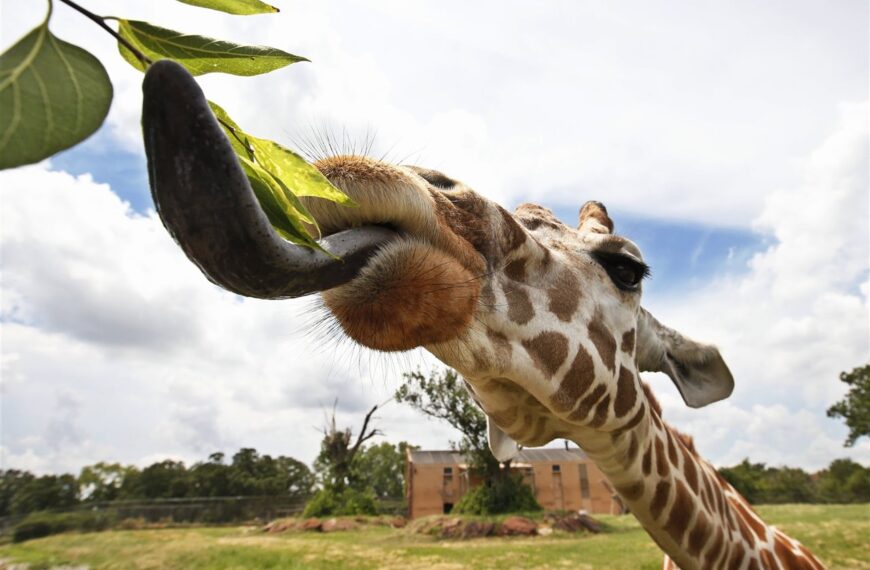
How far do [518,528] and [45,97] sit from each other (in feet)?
76.2

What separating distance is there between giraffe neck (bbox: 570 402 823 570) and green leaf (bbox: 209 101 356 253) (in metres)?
1.96

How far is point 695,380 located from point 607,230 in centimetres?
107

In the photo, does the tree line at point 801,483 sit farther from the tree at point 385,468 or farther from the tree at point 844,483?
the tree at point 385,468

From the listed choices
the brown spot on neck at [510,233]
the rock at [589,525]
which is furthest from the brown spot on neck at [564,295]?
the rock at [589,525]

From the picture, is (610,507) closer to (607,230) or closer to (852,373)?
(852,373)

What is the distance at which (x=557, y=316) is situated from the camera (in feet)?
6.34

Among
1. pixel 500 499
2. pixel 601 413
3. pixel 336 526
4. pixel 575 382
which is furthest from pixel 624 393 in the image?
pixel 500 499

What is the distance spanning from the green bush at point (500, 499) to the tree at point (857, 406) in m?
21.3

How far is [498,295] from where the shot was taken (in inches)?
65.2

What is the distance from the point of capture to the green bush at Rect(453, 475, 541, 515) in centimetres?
2959

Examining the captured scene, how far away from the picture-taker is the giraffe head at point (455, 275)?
0.63m

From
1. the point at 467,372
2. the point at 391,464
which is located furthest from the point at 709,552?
the point at 391,464

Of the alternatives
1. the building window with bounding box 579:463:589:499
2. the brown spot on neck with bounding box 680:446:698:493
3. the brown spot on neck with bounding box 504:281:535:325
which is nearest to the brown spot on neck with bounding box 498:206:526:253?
the brown spot on neck with bounding box 504:281:535:325

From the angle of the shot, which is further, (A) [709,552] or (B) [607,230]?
(B) [607,230]
